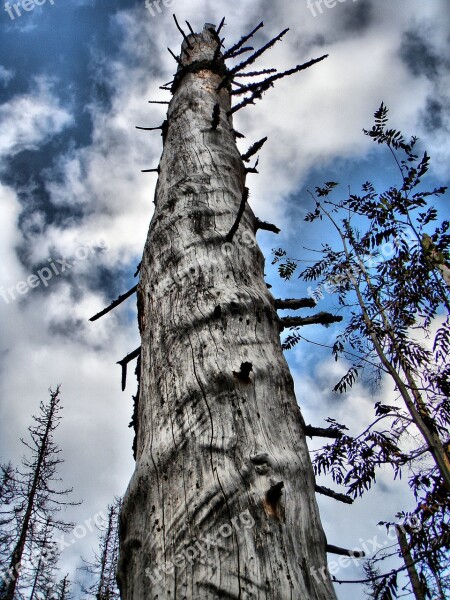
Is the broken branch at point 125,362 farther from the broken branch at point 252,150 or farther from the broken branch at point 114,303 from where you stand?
the broken branch at point 252,150

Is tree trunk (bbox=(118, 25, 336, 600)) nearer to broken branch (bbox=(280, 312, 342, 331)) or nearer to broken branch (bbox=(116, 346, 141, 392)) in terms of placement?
broken branch (bbox=(280, 312, 342, 331))

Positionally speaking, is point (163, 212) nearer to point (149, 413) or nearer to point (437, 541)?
point (149, 413)

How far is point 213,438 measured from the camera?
1.11 m

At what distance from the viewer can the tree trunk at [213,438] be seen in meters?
0.91

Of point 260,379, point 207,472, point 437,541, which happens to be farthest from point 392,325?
point 207,472

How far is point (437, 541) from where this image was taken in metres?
3.39

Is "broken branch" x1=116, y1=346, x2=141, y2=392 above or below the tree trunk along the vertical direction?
above

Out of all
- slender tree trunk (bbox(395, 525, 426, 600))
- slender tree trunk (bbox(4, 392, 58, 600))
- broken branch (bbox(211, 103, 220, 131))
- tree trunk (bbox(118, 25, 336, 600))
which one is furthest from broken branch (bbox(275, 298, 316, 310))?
slender tree trunk (bbox(4, 392, 58, 600))

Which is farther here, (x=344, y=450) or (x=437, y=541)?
(x=344, y=450)

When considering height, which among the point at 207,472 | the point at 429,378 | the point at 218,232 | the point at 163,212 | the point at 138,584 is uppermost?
the point at 429,378

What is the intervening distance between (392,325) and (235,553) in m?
4.12

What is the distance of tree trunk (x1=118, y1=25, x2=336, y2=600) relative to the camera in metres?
0.91

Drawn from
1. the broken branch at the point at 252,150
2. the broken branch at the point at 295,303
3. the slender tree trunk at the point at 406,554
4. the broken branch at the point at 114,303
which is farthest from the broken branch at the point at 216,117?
the slender tree trunk at the point at 406,554

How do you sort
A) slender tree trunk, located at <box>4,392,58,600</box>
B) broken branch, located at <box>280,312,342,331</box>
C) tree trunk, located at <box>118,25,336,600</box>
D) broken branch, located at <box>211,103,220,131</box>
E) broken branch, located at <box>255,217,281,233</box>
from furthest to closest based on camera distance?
slender tree trunk, located at <box>4,392,58,600</box> → broken branch, located at <box>211,103,220,131</box> → broken branch, located at <box>255,217,281,233</box> → broken branch, located at <box>280,312,342,331</box> → tree trunk, located at <box>118,25,336,600</box>
